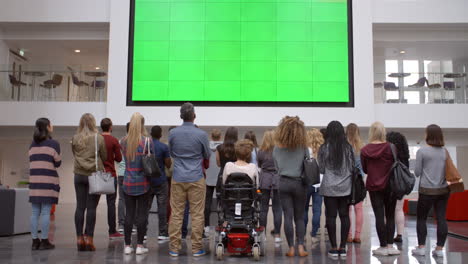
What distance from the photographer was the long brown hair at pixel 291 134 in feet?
17.5

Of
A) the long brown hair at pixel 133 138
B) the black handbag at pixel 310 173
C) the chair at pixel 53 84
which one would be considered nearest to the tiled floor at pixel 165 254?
the black handbag at pixel 310 173

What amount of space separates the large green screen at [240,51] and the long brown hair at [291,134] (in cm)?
915

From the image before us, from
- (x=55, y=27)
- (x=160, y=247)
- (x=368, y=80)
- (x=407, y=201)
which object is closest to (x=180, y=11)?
(x=55, y=27)

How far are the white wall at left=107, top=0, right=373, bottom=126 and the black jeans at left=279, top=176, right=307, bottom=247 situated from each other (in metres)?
9.06

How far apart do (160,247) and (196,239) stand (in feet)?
2.91

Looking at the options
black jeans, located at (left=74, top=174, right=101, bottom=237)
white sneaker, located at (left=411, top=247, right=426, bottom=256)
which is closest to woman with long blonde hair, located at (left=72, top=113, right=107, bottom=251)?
black jeans, located at (left=74, top=174, right=101, bottom=237)

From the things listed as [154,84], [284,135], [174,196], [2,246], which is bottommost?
[2,246]

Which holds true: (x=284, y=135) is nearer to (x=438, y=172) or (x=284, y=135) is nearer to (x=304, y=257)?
(x=304, y=257)

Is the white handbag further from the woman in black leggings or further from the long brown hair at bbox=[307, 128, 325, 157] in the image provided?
the long brown hair at bbox=[307, 128, 325, 157]

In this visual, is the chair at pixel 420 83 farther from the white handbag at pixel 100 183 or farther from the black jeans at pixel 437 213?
the white handbag at pixel 100 183

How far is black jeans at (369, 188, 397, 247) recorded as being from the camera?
17.8 ft

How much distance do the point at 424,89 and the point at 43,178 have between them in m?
13.0

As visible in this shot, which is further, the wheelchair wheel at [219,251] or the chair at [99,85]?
the chair at [99,85]

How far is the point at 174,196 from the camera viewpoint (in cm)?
540
